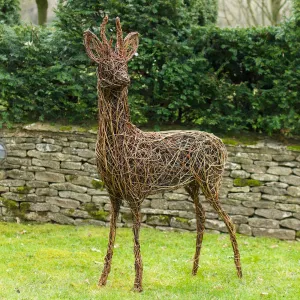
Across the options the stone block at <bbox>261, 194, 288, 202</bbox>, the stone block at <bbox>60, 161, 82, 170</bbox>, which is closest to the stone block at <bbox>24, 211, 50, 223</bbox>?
the stone block at <bbox>60, 161, 82, 170</bbox>

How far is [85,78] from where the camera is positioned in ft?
29.2

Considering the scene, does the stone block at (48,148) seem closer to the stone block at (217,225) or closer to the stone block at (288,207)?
the stone block at (217,225)

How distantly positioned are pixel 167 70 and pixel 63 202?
111 inches

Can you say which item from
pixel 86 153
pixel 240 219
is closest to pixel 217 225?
pixel 240 219

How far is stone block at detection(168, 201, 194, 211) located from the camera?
8.77 m

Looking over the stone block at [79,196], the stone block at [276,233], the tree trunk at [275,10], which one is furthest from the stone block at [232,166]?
the tree trunk at [275,10]

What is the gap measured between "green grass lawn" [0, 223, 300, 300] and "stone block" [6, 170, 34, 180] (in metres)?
0.80

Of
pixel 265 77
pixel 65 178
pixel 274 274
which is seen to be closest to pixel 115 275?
pixel 274 274

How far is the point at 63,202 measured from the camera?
9.04 metres

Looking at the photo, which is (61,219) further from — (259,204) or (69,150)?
(259,204)

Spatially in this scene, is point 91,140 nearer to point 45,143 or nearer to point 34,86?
point 45,143

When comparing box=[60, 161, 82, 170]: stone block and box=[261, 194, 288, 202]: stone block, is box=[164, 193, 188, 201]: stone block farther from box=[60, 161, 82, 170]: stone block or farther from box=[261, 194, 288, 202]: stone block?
box=[60, 161, 82, 170]: stone block

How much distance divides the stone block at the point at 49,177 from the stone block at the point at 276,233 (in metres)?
3.30

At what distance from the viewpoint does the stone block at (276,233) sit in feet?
28.2
